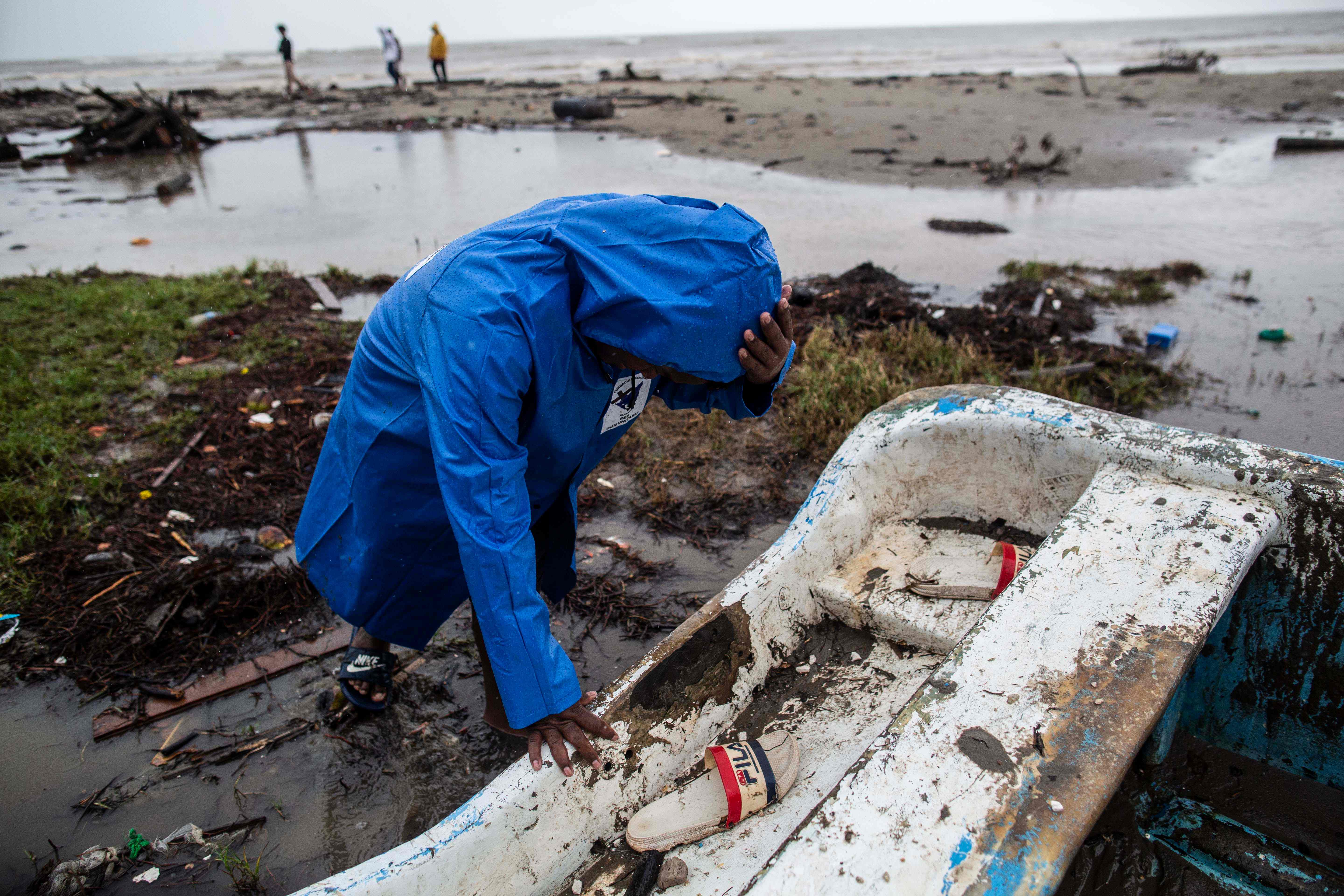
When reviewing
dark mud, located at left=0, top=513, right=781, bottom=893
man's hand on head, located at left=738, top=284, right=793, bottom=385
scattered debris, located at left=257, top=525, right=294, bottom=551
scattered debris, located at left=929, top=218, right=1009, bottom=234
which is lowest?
dark mud, located at left=0, top=513, right=781, bottom=893

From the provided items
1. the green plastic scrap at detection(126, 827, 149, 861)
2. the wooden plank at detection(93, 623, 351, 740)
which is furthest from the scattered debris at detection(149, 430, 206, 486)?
the green plastic scrap at detection(126, 827, 149, 861)

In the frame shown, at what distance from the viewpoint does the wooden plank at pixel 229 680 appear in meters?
2.40

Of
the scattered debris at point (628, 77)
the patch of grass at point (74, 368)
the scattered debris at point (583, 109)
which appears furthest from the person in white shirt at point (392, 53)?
the patch of grass at point (74, 368)

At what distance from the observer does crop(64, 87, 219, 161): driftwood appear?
13.0 metres

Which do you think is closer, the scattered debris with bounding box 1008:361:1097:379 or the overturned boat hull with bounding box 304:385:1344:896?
the overturned boat hull with bounding box 304:385:1344:896

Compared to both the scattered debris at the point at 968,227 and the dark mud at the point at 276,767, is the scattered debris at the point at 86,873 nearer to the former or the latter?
the dark mud at the point at 276,767

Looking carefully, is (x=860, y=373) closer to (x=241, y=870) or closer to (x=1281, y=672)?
(x=1281, y=672)

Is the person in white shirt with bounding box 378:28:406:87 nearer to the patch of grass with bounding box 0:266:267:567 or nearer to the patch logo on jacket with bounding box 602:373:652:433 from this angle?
the patch of grass with bounding box 0:266:267:567

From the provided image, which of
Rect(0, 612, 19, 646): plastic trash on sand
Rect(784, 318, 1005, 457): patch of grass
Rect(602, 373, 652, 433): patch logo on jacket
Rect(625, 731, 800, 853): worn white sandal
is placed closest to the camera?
Rect(625, 731, 800, 853): worn white sandal

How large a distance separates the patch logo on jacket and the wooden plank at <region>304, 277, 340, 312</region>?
443cm

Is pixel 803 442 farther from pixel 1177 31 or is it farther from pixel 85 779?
pixel 1177 31

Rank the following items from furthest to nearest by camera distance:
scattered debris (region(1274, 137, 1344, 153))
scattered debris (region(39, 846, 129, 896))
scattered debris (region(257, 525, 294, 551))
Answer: scattered debris (region(1274, 137, 1344, 153)) < scattered debris (region(257, 525, 294, 551)) < scattered debris (region(39, 846, 129, 896))

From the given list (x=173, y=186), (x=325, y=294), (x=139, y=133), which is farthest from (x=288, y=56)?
(x=325, y=294)

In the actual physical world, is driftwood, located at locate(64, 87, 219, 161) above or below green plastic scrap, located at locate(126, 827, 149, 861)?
above
